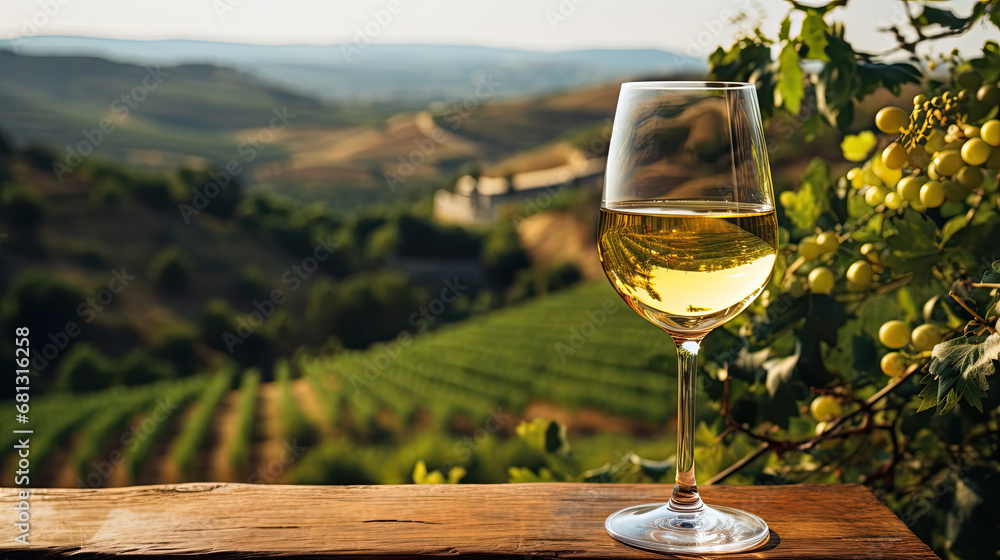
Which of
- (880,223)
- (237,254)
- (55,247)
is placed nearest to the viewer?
(880,223)

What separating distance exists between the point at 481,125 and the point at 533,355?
37.7ft

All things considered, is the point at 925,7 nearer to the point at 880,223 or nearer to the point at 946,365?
the point at 880,223

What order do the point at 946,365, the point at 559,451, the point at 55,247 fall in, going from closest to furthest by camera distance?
the point at 946,365
the point at 559,451
the point at 55,247

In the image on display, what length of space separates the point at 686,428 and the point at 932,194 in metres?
0.40

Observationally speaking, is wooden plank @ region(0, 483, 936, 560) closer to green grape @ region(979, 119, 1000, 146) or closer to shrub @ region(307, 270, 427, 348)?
green grape @ region(979, 119, 1000, 146)

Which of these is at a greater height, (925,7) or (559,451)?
(925,7)

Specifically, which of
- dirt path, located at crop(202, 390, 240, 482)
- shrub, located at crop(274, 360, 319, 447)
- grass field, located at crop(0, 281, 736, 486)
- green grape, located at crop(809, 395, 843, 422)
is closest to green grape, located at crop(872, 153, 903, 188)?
green grape, located at crop(809, 395, 843, 422)

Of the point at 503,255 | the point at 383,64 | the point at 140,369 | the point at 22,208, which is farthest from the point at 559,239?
the point at 22,208

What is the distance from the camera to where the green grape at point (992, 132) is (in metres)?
0.78

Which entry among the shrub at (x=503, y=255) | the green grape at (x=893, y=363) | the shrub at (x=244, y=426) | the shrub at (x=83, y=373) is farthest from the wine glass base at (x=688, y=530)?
the shrub at (x=503, y=255)

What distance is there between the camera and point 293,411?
16672 millimetres

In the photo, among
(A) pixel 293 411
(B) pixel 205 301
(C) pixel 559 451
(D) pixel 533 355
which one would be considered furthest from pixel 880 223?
(B) pixel 205 301

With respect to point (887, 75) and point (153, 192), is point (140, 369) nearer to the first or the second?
point (153, 192)

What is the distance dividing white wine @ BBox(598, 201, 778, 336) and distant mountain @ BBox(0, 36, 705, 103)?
83.0 ft
